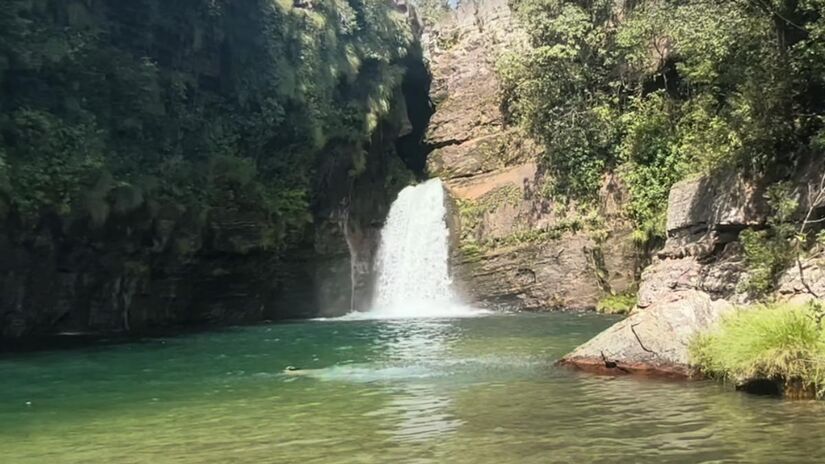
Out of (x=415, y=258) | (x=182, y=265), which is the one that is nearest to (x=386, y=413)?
(x=182, y=265)

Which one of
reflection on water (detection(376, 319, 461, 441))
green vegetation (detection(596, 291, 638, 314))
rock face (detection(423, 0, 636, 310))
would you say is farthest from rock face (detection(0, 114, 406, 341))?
green vegetation (detection(596, 291, 638, 314))

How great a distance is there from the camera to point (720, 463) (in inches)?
275

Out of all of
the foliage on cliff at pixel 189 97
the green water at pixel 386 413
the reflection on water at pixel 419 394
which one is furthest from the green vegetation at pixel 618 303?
the foliage on cliff at pixel 189 97

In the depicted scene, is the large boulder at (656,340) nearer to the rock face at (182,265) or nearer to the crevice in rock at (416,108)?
the rock face at (182,265)

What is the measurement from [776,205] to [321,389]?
871 centimetres

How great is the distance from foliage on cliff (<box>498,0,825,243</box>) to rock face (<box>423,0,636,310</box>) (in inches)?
45.9

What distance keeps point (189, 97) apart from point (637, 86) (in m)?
18.0

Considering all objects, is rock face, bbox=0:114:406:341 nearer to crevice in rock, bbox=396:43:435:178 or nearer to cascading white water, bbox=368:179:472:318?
cascading white water, bbox=368:179:472:318

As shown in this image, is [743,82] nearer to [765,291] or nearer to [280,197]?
[765,291]

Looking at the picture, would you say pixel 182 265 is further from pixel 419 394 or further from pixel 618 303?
pixel 419 394

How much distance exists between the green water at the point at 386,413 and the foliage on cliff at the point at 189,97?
9.96 meters

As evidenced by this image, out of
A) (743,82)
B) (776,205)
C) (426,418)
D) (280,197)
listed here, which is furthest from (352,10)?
(426,418)

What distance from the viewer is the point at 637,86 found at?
31906mm

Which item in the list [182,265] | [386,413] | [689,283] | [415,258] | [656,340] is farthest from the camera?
[415,258]
